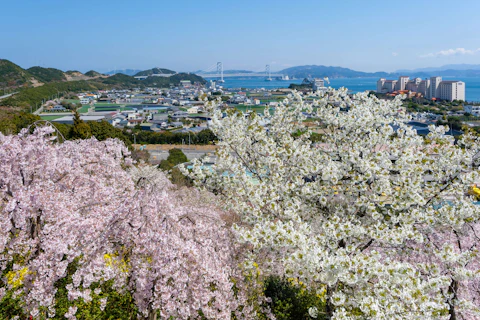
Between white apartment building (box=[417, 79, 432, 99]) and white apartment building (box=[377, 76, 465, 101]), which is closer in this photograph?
white apartment building (box=[377, 76, 465, 101])

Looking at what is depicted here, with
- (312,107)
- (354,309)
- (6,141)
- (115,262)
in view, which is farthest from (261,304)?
(6,141)

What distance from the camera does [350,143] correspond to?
4.93 meters

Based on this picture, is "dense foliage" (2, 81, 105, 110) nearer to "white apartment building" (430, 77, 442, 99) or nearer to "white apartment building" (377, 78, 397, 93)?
"white apartment building" (377, 78, 397, 93)

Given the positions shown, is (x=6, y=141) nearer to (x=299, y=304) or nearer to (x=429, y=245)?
(x=299, y=304)

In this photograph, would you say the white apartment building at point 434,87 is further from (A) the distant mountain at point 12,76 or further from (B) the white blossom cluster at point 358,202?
(A) the distant mountain at point 12,76

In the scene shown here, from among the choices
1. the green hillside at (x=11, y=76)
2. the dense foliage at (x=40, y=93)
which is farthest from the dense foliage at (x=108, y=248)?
the green hillside at (x=11, y=76)

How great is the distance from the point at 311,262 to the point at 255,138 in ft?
8.86

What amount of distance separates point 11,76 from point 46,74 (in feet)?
77.6

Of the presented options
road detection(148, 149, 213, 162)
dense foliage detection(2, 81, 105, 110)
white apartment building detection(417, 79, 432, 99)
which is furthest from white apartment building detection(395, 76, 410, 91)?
dense foliage detection(2, 81, 105, 110)

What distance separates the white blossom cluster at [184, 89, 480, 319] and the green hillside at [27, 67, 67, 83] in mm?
108895

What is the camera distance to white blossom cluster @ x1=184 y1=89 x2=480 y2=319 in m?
2.97

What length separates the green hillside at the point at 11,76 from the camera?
8088 cm

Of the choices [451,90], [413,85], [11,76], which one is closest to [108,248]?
[451,90]

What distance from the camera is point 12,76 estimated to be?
8562 cm
